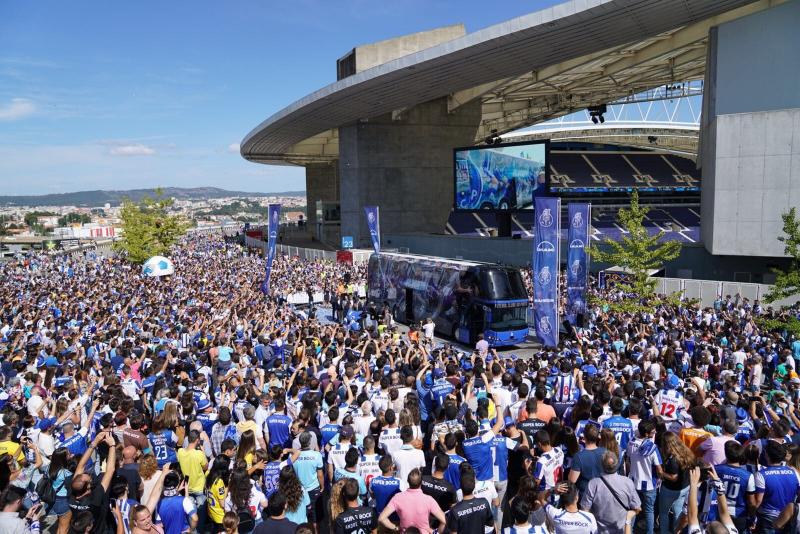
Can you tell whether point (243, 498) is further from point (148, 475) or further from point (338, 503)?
point (148, 475)

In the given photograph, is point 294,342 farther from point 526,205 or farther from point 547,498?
point 526,205

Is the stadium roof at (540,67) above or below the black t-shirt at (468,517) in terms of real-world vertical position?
above

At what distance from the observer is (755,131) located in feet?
84.0

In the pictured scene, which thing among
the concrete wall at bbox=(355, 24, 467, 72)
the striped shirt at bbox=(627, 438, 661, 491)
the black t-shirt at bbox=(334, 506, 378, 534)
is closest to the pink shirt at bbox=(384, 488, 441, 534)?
the black t-shirt at bbox=(334, 506, 378, 534)

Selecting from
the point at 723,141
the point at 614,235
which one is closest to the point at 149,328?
the point at 723,141

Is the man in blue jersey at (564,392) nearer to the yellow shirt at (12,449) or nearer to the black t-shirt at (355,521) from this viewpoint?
the black t-shirt at (355,521)

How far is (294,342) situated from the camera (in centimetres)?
1434

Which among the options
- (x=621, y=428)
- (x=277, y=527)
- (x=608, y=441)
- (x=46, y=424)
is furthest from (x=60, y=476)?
(x=621, y=428)

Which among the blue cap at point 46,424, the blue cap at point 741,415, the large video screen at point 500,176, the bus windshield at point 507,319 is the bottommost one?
the bus windshield at point 507,319

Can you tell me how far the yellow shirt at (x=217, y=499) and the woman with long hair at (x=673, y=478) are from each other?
4.42 meters

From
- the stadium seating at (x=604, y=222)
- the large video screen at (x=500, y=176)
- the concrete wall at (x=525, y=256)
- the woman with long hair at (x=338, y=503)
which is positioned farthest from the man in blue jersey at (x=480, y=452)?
the stadium seating at (x=604, y=222)

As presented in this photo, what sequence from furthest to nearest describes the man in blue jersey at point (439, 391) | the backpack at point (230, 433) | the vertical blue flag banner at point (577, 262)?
the vertical blue flag banner at point (577, 262) → the man in blue jersey at point (439, 391) → the backpack at point (230, 433)

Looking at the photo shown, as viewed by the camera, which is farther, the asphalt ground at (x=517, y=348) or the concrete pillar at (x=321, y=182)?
the concrete pillar at (x=321, y=182)

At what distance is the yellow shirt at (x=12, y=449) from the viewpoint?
21.6ft
